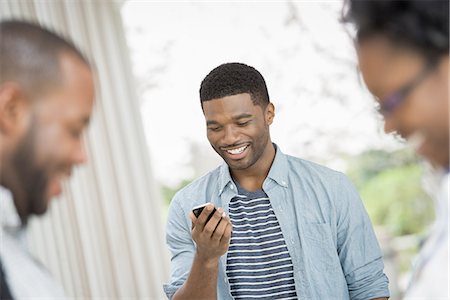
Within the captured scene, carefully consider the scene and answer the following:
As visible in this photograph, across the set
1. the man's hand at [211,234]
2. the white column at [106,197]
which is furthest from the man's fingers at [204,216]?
the white column at [106,197]

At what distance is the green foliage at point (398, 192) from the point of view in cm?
757

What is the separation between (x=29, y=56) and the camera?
113 centimetres

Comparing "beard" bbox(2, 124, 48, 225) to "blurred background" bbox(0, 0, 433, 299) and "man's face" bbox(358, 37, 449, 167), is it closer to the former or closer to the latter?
"man's face" bbox(358, 37, 449, 167)

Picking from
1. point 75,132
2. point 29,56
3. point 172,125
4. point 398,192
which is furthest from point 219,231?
point 398,192

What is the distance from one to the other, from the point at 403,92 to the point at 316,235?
3.64 ft

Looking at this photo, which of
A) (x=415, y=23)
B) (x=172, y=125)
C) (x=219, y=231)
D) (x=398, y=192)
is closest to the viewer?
(x=415, y=23)

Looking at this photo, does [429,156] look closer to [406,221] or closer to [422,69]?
[422,69]

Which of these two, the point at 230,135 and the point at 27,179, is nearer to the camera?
the point at 27,179

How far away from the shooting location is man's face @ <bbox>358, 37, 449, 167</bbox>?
3.68 feet

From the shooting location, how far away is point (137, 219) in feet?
14.1

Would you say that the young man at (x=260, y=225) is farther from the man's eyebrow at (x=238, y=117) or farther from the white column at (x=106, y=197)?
the white column at (x=106, y=197)

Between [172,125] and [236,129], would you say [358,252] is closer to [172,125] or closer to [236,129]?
[236,129]

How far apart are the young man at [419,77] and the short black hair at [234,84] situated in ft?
3.66

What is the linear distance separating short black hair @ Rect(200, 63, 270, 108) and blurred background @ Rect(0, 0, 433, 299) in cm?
102
